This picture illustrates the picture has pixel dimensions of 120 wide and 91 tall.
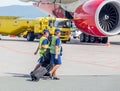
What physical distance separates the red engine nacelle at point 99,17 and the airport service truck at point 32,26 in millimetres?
3443

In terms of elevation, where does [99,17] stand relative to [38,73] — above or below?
above

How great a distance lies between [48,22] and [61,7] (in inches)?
61.1

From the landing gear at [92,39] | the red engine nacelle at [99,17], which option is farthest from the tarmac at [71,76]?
the landing gear at [92,39]

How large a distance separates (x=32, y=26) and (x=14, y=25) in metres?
2.50

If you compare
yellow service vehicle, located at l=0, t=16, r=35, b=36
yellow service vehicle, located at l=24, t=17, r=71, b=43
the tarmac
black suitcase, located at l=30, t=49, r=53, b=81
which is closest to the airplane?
yellow service vehicle, located at l=24, t=17, r=71, b=43

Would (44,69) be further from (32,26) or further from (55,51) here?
(32,26)

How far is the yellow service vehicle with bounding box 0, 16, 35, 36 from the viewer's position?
3406cm

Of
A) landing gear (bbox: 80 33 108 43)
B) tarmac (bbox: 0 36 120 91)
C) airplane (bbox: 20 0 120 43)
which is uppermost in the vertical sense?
airplane (bbox: 20 0 120 43)

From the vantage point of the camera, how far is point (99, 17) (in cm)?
2683

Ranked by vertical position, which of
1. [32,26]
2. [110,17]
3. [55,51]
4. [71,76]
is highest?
[110,17]

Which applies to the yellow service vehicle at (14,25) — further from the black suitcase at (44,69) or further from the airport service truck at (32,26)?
the black suitcase at (44,69)

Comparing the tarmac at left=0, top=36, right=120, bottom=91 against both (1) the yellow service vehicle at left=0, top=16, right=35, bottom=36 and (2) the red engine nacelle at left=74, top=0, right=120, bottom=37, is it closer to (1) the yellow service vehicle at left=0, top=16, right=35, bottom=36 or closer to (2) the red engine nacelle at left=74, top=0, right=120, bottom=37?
(2) the red engine nacelle at left=74, top=0, right=120, bottom=37

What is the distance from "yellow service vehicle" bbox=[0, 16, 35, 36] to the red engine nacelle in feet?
22.5

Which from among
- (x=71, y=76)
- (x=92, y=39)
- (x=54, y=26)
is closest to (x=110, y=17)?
(x=92, y=39)
